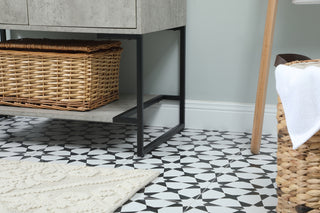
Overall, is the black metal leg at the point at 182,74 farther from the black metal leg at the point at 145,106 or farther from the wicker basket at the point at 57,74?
the wicker basket at the point at 57,74

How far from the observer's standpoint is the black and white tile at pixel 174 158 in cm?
134

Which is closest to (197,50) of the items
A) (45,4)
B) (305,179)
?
(45,4)

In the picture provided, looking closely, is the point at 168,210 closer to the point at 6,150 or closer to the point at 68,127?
the point at 6,150

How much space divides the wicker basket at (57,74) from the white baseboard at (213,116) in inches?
14.4

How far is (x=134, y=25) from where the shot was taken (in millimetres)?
1606

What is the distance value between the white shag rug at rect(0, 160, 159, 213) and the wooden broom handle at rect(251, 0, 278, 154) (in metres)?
0.44

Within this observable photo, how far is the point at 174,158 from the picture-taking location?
173cm

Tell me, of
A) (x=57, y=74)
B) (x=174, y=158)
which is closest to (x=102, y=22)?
(x=57, y=74)

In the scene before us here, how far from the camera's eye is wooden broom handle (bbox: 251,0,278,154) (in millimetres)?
1682

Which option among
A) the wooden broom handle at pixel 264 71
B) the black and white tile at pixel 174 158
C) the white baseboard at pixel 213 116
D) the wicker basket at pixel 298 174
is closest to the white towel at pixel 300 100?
the wicker basket at pixel 298 174

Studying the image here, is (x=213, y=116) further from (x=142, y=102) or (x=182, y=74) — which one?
(x=142, y=102)

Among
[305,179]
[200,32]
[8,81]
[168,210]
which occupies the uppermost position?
[200,32]

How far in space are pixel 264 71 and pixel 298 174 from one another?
2.32ft

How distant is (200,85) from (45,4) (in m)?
0.77
